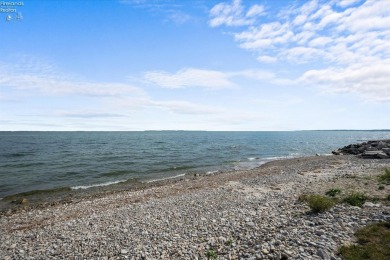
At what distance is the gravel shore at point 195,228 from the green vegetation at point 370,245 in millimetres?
304

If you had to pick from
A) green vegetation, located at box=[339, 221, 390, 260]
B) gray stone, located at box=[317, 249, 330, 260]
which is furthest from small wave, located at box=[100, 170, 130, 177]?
green vegetation, located at box=[339, 221, 390, 260]

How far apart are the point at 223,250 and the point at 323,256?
10.2 feet

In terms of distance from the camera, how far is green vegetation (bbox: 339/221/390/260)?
7152 mm

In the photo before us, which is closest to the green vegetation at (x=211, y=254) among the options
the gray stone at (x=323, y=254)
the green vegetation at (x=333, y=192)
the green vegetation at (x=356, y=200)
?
the gray stone at (x=323, y=254)

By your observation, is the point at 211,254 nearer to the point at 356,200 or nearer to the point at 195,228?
the point at 195,228

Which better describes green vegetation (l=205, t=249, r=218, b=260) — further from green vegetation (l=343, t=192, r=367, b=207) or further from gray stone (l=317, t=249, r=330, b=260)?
green vegetation (l=343, t=192, r=367, b=207)

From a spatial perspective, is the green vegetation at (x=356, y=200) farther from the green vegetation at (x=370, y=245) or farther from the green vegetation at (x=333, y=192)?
the green vegetation at (x=370, y=245)

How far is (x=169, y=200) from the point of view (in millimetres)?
17062

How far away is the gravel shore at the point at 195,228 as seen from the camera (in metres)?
8.74

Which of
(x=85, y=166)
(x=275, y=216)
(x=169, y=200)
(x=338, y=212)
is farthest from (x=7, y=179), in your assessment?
(x=338, y=212)

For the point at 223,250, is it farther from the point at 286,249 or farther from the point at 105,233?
the point at 105,233

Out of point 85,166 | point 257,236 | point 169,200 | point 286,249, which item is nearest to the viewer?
point 286,249

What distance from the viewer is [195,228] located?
440 inches

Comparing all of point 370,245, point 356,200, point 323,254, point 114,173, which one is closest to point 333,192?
point 356,200
